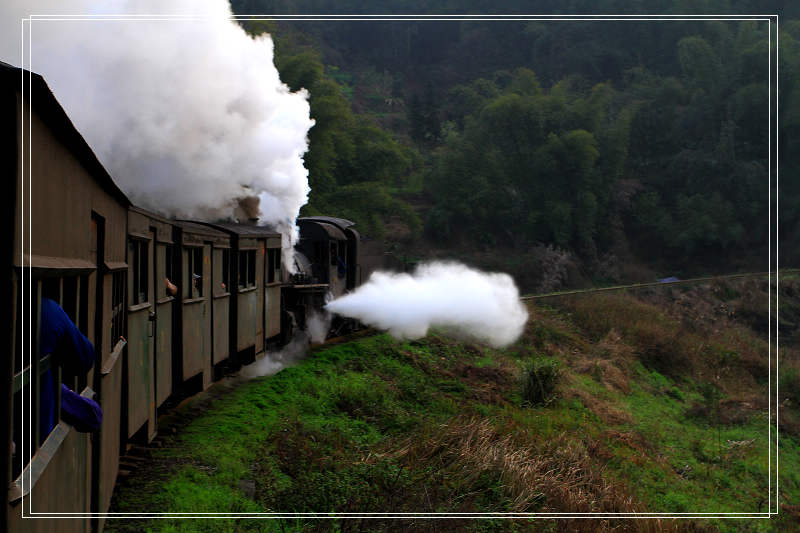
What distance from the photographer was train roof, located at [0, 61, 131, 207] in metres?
2.43

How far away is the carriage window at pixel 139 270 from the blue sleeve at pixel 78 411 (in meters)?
2.66

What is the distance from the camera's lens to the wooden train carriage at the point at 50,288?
7.97 feet

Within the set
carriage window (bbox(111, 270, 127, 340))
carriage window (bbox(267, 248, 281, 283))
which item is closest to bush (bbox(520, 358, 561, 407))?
carriage window (bbox(267, 248, 281, 283))

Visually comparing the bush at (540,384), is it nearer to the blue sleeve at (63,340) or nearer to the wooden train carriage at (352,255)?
the wooden train carriage at (352,255)

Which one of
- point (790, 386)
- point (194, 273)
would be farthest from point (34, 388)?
point (790, 386)

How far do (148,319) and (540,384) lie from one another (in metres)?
8.30

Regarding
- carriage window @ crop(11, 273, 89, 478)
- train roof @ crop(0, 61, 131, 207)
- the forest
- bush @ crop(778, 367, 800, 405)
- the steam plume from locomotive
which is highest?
the forest

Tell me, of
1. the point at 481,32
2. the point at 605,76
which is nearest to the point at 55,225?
the point at 605,76

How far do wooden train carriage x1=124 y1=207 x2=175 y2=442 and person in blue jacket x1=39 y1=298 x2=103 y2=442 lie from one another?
2.31 meters

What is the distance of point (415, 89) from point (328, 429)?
60.2 m

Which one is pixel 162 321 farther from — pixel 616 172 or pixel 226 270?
pixel 616 172

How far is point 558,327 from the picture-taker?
20.1m

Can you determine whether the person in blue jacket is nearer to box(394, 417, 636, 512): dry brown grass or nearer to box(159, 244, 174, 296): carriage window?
box(159, 244, 174, 296): carriage window

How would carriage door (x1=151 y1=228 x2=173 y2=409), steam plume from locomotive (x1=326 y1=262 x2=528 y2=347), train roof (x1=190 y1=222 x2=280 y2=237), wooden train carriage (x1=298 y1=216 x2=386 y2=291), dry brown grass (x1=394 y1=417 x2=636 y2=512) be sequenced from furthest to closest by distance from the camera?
1. steam plume from locomotive (x1=326 y1=262 x2=528 y2=347)
2. wooden train carriage (x1=298 y1=216 x2=386 y2=291)
3. train roof (x1=190 y1=222 x2=280 y2=237)
4. dry brown grass (x1=394 y1=417 x2=636 y2=512)
5. carriage door (x1=151 y1=228 x2=173 y2=409)
